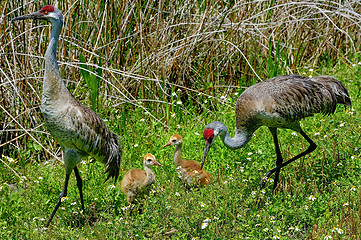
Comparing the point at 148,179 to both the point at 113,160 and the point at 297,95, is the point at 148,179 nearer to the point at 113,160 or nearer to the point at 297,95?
A: the point at 113,160

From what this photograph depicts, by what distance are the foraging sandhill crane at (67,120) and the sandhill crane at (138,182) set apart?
229 mm

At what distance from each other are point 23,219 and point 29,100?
1787 mm

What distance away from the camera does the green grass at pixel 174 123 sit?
409 centimetres

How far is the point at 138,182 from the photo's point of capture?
4875 mm

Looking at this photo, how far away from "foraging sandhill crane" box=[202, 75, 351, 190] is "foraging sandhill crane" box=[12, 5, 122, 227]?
1.03m

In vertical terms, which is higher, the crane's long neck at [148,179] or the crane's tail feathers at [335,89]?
the crane's tail feathers at [335,89]

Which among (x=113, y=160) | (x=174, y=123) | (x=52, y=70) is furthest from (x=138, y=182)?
(x=174, y=123)

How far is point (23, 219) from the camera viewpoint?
15.5 feet

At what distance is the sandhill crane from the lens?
4.86 m

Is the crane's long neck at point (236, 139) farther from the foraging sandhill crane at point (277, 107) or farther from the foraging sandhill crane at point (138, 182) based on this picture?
the foraging sandhill crane at point (138, 182)

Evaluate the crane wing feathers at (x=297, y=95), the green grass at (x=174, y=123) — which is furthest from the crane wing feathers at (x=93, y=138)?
the crane wing feathers at (x=297, y=95)

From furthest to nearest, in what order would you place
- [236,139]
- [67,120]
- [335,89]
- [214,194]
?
[335,89], [236,139], [67,120], [214,194]

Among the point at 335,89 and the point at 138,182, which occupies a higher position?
the point at 335,89

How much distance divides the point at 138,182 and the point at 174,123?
5.46ft
